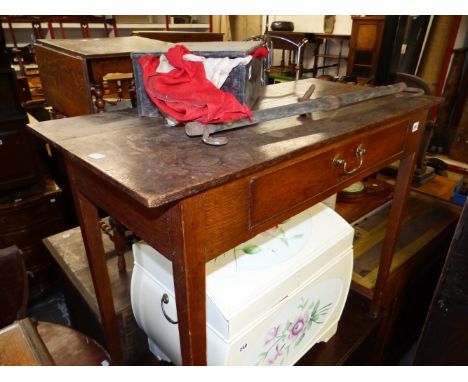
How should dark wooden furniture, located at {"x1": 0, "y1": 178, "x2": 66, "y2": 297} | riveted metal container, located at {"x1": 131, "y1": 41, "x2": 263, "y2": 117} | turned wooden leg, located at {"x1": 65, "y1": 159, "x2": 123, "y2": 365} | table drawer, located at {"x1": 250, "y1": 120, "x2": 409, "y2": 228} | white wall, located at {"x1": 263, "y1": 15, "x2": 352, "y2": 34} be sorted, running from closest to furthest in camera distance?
table drawer, located at {"x1": 250, "y1": 120, "x2": 409, "y2": 228} < riveted metal container, located at {"x1": 131, "y1": 41, "x2": 263, "y2": 117} < turned wooden leg, located at {"x1": 65, "y1": 159, "x2": 123, "y2": 365} < dark wooden furniture, located at {"x1": 0, "y1": 178, "x2": 66, "y2": 297} < white wall, located at {"x1": 263, "y1": 15, "x2": 352, "y2": 34}

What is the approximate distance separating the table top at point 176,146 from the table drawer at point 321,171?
4 cm

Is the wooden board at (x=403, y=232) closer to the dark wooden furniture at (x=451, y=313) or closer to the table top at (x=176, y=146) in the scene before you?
the dark wooden furniture at (x=451, y=313)

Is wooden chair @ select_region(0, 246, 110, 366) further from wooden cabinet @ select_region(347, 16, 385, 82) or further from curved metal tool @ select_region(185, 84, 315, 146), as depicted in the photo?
wooden cabinet @ select_region(347, 16, 385, 82)

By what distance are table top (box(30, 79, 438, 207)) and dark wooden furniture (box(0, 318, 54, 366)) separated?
0.35 m

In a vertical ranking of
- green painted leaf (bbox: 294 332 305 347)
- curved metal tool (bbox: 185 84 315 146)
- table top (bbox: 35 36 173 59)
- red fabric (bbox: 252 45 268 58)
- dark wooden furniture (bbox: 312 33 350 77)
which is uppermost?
red fabric (bbox: 252 45 268 58)

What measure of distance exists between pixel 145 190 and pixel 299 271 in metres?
0.57

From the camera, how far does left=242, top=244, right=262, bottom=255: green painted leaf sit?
3.19 feet

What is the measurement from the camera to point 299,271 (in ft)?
3.18

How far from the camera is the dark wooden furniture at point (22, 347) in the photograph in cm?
66

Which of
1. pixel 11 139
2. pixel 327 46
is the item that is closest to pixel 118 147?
pixel 11 139

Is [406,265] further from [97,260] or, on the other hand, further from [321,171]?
[97,260]

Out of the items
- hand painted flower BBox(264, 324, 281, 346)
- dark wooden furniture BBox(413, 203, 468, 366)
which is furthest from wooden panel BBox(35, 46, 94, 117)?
dark wooden furniture BBox(413, 203, 468, 366)

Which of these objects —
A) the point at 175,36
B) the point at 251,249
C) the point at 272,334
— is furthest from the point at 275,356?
the point at 175,36
